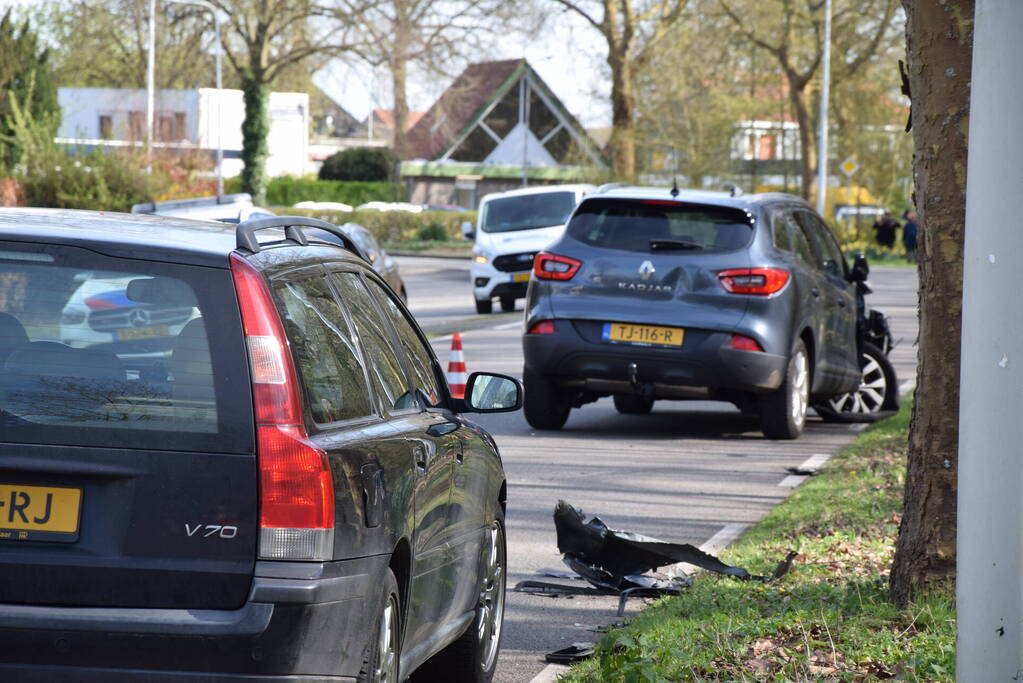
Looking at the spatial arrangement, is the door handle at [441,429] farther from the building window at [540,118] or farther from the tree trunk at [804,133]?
the building window at [540,118]

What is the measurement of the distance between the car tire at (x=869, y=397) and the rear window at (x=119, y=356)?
1030 cm

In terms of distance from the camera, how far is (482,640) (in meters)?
5.38

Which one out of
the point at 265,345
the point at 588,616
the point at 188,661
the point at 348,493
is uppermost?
the point at 265,345

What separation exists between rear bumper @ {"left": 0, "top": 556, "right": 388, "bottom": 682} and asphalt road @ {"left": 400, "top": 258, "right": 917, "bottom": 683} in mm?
2214

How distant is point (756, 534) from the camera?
8.03 m

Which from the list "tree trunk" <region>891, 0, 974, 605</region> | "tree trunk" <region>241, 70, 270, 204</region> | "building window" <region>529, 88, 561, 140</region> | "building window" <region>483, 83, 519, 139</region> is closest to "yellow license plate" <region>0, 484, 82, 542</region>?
"tree trunk" <region>891, 0, 974, 605</region>

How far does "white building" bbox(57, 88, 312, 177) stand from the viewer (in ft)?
156

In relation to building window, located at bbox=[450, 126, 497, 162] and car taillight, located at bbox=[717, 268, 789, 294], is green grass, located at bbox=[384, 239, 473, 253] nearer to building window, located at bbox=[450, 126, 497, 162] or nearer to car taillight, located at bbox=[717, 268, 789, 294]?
building window, located at bbox=[450, 126, 497, 162]

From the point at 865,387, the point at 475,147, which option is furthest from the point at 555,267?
the point at 475,147

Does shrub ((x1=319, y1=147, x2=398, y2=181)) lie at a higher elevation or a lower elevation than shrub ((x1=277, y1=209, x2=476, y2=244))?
higher

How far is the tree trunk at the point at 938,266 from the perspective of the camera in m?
5.57

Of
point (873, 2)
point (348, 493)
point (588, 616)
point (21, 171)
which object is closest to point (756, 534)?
point (588, 616)

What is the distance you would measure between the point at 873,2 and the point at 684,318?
37769 millimetres

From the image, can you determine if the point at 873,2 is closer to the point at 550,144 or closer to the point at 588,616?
the point at 550,144
